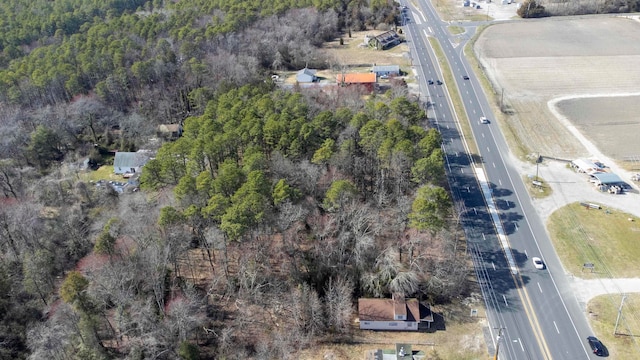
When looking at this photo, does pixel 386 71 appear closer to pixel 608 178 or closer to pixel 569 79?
pixel 569 79

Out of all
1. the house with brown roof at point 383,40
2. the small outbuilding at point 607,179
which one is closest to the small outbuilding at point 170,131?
the house with brown roof at point 383,40

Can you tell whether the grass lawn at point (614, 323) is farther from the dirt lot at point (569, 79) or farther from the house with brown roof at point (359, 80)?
the house with brown roof at point (359, 80)

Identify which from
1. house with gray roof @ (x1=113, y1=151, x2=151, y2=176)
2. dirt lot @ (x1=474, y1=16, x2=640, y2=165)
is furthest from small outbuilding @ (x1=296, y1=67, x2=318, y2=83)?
house with gray roof @ (x1=113, y1=151, x2=151, y2=176)

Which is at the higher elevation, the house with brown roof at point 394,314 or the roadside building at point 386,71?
the roadside building at point 386,71

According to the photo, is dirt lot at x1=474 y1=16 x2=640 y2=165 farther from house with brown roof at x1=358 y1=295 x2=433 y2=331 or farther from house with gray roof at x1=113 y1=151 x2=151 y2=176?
house with gray roof at x1=113 y1=151 x2=151 y2=176

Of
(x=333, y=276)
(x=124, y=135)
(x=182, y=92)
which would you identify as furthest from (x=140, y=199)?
(x=182, y=92)

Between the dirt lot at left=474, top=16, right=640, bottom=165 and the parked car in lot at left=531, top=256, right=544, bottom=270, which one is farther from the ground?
the dirt lot at left=474, top=16, right=640, bottom=165

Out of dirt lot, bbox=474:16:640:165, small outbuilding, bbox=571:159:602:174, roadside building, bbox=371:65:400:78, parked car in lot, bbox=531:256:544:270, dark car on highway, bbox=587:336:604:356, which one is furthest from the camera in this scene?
roadside building, bbox=371:65:400:78
